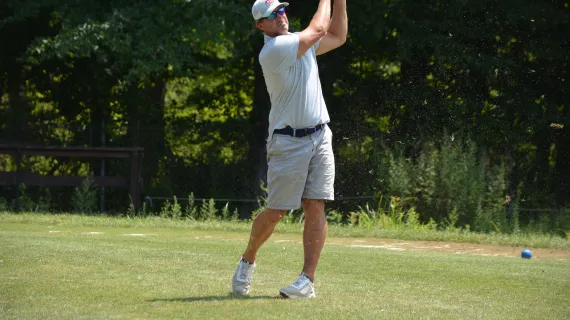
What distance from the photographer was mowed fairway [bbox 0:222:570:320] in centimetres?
580

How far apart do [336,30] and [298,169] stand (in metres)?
1.10

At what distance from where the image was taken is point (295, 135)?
648 cm

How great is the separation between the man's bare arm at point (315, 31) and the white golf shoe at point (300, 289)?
4.81ft

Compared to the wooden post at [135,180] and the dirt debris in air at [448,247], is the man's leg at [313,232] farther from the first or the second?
the wooden post at [135,180]

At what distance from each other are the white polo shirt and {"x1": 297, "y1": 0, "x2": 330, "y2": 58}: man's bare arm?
0.04 meters

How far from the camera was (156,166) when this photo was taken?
62.7 ft

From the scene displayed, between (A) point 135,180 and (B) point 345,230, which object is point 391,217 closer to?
(B) point 345,230

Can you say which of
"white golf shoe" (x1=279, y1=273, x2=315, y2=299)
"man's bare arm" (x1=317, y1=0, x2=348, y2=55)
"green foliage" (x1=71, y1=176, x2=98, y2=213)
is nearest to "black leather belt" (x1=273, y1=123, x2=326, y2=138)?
"man's bare arm" (x1=317, y1=0, x2=348, y2=55)

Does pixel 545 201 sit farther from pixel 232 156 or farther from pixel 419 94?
pixel 232 156

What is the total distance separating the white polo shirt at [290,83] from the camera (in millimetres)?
6328

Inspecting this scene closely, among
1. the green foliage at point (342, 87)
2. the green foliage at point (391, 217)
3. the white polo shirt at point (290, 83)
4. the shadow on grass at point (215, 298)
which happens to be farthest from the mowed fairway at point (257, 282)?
the green foliage at point (342, 87)

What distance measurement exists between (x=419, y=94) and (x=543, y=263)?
957cm

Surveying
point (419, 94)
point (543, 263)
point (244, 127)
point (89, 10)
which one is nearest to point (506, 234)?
point (543, 263)

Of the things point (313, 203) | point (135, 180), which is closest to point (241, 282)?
point (313, 203)
